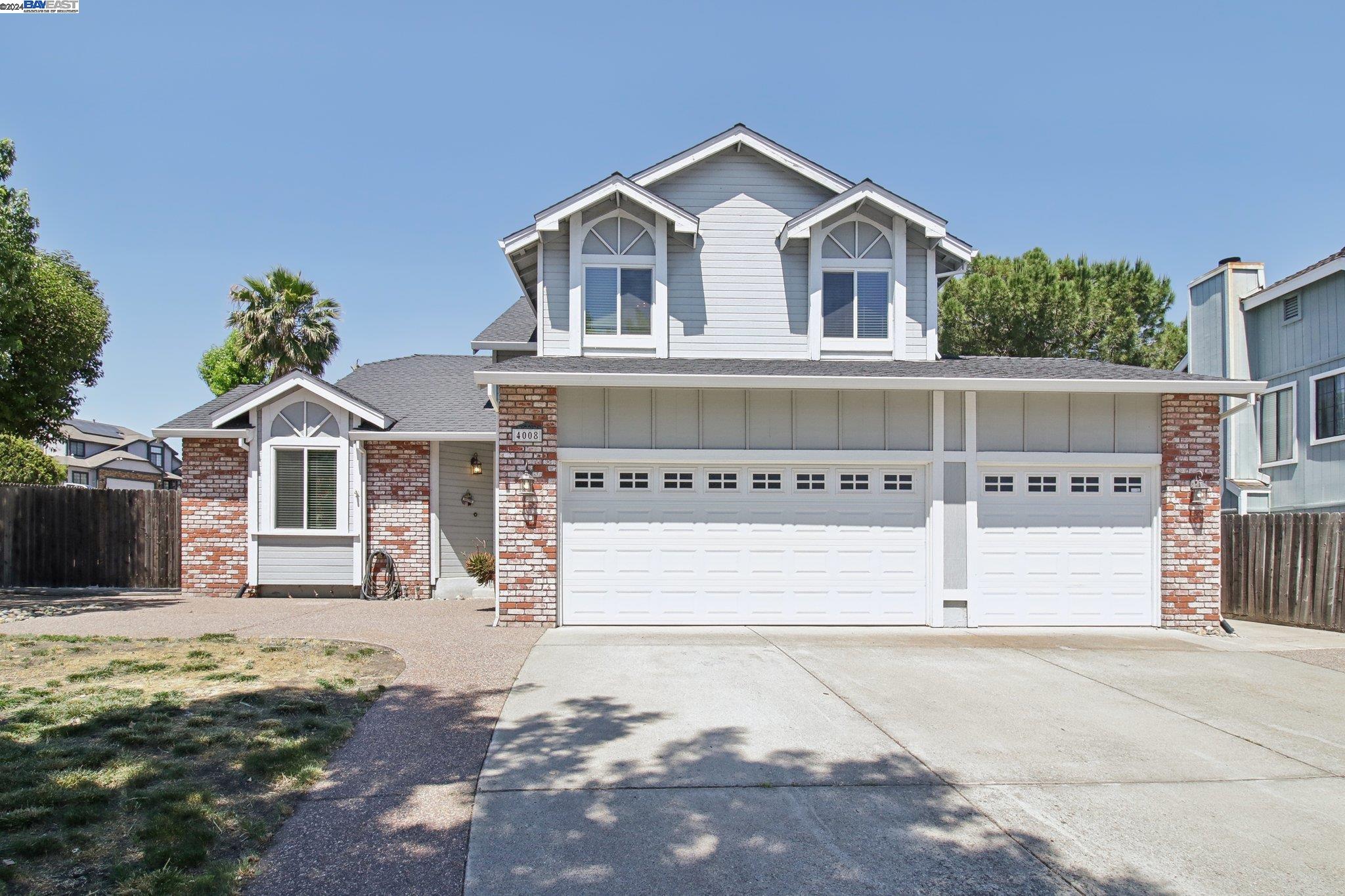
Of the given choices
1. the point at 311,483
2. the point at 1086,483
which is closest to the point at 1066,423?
the point at 1086,483

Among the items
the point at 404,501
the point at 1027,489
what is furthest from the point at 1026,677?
the point at 404,501

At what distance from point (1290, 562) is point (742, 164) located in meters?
10.1

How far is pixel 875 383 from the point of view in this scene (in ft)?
33.6

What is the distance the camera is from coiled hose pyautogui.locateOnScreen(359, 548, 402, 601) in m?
13.9

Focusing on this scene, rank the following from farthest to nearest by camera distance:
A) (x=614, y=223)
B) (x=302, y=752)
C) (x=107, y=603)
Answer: (x=107, y=603)
(x=614, y=223)
(x=302, y=752)

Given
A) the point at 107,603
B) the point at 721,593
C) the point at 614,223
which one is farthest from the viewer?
the point at 107,603

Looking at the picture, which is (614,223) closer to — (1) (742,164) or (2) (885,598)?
(1) (742,164)

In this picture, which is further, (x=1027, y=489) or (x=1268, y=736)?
(x=1027, y=489)

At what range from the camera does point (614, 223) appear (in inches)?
465

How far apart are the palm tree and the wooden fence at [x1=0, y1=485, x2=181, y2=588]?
784cm

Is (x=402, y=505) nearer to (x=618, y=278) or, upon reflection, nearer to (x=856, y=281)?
(x=618, y=278)

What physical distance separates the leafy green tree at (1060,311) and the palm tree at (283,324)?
19934mm

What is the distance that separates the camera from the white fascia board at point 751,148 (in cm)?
1211

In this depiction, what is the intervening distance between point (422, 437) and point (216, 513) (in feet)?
13.3
